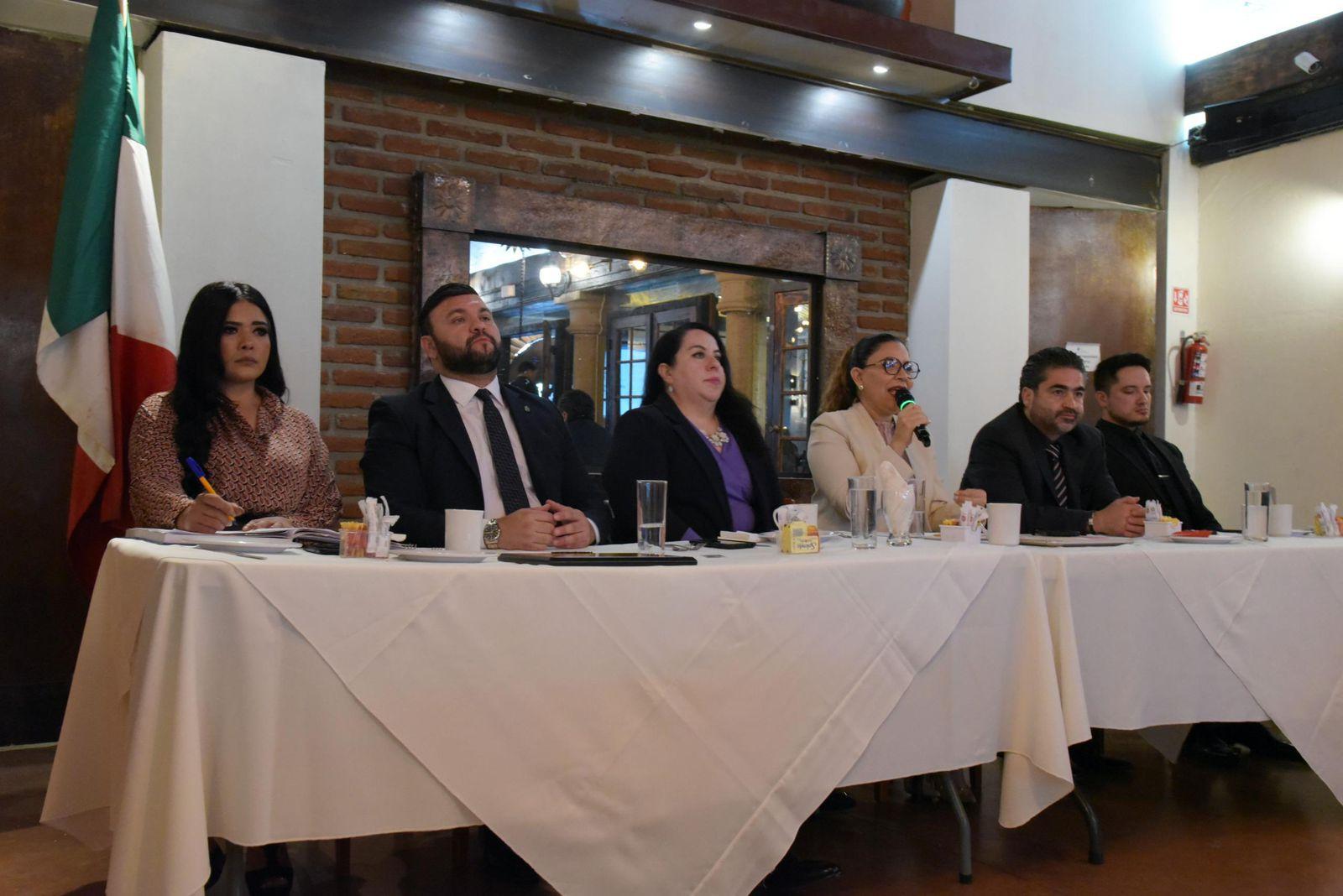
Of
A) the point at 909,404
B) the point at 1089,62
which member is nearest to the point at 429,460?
the point at 909,404

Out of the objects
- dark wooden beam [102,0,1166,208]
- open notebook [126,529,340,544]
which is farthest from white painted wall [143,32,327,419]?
open notebook [126,529,340,544]

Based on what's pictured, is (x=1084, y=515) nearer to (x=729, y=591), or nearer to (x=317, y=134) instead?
(x=729, y=591)

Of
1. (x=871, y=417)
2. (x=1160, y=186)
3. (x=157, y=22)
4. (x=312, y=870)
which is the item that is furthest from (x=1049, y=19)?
(x=312, y=870)

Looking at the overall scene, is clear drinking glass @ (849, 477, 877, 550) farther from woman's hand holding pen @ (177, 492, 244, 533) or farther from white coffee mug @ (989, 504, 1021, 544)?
woman's hand holding pen @ (177, 492, 244, 533)

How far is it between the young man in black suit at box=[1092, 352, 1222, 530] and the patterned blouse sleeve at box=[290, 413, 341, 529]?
264 cm

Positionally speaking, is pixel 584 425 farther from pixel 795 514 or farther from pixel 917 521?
pixel 795 514

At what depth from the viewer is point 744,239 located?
14.8 ft

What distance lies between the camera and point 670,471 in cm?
312

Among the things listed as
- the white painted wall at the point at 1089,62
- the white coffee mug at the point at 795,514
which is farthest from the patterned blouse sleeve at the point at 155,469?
the white painted wall at the point at 1089,62

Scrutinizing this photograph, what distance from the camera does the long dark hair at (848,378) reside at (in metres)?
3.59

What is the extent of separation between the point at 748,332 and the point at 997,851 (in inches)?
99.5

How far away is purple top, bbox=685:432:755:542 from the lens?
3174mm

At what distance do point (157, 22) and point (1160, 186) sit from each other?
14.5ft

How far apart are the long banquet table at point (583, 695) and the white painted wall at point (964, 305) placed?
92.4 inches
